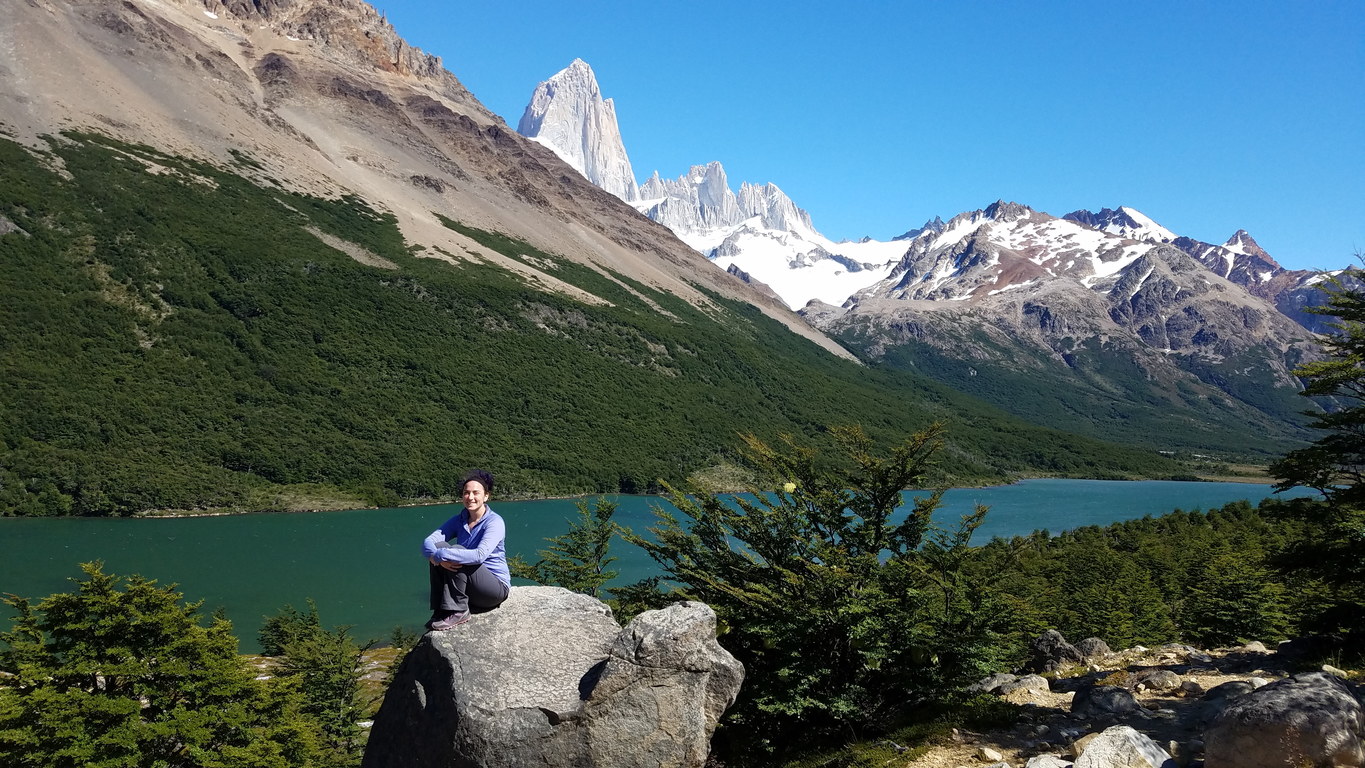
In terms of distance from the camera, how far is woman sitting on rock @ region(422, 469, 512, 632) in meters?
8.67

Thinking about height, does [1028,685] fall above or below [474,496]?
below

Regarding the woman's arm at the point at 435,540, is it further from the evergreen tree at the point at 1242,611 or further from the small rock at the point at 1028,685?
the evergreen tree at the point at 1242,611

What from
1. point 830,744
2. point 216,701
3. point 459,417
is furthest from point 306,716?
point 459,417

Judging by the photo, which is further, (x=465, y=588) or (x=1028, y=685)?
(x=1028, y=685)

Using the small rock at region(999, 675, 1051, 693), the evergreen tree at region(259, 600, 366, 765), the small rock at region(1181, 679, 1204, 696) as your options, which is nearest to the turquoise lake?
the evergreen tree at region(259, 600, 366, 765)

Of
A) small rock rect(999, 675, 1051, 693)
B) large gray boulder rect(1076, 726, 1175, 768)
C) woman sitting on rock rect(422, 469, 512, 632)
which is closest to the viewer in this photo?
large gray boulder rect(1076, 726, 1175, 768)

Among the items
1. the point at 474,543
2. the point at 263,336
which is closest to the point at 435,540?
the point at 474,543

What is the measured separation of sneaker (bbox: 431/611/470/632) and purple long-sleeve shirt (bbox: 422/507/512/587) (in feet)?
2.00

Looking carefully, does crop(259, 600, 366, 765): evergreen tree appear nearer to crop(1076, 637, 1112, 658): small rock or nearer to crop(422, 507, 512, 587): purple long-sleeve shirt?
crop(422, 507, 512, 587): purple long-sleeve shirt

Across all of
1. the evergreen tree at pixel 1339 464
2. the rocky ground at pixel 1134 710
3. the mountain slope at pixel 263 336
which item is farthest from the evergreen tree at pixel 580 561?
the mountain slope at pixel 263 336

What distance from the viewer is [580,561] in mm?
33719

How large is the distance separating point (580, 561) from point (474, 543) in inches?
1020

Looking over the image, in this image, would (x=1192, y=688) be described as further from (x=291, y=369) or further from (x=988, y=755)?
(x=291, y=369)

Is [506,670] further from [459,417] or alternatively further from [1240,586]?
[459,417]
